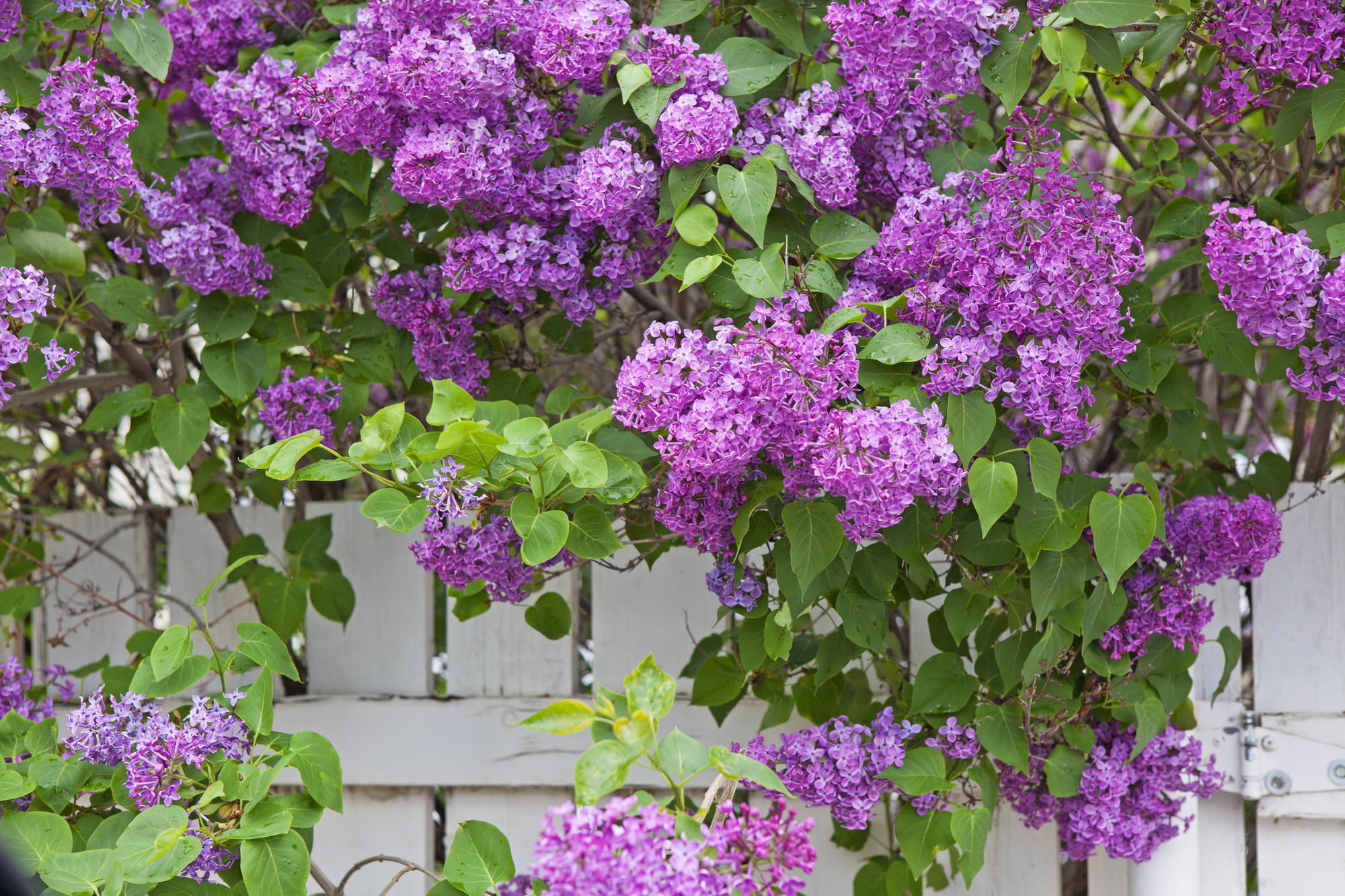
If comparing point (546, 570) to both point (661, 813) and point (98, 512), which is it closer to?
point (661, 813)

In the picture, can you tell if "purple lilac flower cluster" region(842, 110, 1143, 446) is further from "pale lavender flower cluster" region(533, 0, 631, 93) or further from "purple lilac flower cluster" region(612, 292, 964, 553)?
"pale lavender flower cluster" region(533, 0, 631, 93)

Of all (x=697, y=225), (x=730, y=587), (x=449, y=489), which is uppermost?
(x=697, y=225)

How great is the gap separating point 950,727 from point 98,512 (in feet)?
6.40

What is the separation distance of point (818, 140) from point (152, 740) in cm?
122

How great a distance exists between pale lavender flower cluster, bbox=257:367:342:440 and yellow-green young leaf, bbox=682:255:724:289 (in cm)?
75

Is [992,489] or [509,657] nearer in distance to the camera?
[992,489]

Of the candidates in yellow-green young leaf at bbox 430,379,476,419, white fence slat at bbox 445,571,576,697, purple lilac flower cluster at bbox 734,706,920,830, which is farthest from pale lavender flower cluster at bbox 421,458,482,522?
white fence slat at bbox 445,571,576,697

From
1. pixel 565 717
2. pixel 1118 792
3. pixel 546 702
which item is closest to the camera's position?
pixel 565 717

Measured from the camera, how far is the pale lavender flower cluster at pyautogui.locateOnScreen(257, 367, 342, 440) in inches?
71.5

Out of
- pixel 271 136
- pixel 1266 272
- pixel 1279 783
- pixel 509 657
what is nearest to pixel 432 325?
pixel 271 136

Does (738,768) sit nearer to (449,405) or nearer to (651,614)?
(449,405)

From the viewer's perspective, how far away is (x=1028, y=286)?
135 cm

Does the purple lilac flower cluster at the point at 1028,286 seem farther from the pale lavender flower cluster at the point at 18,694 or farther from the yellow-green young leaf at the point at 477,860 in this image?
the pale lavender flower cluster at the point at 18,694

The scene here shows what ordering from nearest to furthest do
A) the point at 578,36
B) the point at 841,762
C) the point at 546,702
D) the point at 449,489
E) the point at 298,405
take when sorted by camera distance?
the point at 449,489 → the point at 578,36 → the point at 841,762 → the point at 298,405 → the point at 546,702
